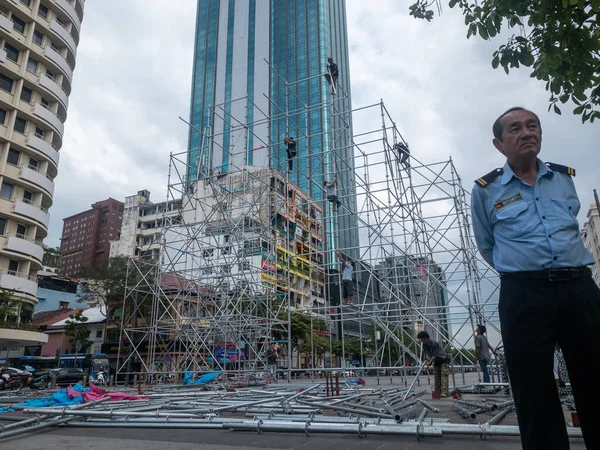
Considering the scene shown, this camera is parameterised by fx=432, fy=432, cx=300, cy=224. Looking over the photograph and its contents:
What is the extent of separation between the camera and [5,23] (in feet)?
75.5

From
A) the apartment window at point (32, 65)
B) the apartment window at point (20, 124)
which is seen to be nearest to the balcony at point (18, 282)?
the apartment window at point (20, 124)

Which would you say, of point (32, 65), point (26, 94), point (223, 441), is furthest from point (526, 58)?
point (32, 65)

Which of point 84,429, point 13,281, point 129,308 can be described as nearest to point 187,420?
point 84,429

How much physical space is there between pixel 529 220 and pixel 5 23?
29.0 m

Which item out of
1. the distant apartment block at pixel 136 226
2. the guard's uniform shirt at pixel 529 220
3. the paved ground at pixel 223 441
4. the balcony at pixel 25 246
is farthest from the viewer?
the distant apartment block at pixel 136 226

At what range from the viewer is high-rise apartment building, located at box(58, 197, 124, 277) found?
85819mm

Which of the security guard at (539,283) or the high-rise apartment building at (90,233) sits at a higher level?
the high-rise apartment building at (90,233)

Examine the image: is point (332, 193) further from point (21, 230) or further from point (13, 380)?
point (21, 230)

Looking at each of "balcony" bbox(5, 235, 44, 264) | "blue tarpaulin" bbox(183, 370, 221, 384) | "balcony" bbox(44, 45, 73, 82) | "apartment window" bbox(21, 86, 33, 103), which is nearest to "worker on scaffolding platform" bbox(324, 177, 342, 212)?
"blue tarpaulin" bbox(183, 370, 221, 384)

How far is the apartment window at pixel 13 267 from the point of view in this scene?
73.1 feet

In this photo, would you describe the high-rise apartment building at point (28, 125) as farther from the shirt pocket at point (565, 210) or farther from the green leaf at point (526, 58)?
the shirt pocket at point (565, 210)

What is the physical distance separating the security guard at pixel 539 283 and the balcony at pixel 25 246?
25.5 metres

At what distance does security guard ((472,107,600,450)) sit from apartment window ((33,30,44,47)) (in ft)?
99.9

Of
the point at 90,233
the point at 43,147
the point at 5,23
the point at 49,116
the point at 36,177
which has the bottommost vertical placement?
the point at 36,177
